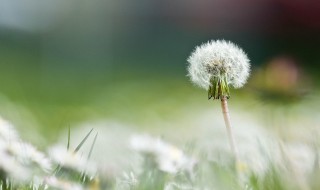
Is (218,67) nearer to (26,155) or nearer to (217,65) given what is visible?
(217,65)

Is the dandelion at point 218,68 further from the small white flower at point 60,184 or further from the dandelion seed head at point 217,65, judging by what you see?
the small white flower at point 60,184

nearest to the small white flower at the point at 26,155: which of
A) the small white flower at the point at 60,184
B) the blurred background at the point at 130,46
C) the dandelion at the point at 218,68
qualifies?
the small white flower at the point at 60,184

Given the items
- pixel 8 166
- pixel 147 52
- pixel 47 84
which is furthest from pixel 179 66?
pixel 8 166

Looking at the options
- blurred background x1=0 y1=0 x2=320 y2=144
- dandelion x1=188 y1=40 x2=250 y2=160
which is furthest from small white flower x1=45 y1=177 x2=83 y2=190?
blurred background x1=0 y1=0 x2=320 y2=144

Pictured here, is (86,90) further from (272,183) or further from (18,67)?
(272,183)

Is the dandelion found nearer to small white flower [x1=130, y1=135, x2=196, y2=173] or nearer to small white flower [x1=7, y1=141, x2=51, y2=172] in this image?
small white flower [x1=130, y1=135, x2=196, y2=173]

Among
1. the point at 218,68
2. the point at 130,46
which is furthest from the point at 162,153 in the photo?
the point at 130,46
